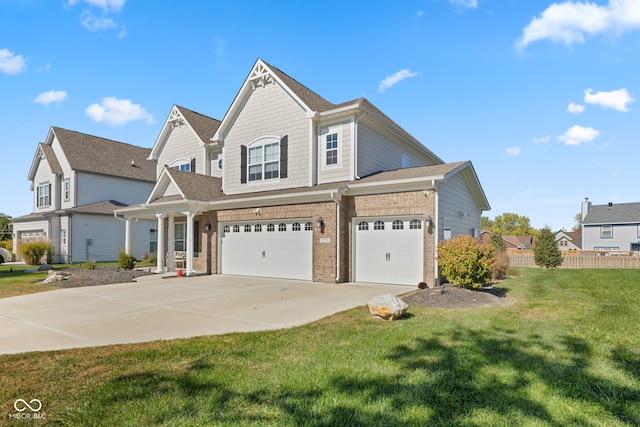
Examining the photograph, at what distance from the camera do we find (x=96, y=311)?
26.3 ft

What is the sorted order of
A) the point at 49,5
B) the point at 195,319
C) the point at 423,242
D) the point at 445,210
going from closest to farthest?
the point at 195,319
the point at 49,5
the point at 423,242
the point at 445,210

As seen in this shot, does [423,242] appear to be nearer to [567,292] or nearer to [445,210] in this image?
[445,210]

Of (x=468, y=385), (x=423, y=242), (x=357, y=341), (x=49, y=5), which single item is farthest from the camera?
(x=423, y=242)

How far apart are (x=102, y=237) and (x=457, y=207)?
82.1 ft

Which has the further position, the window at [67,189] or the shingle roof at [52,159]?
the shingle roof at [52,159]

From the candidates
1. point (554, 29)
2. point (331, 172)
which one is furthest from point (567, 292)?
point (331, 172)

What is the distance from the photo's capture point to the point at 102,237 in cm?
2603

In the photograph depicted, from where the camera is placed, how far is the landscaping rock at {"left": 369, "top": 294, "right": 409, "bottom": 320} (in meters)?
6.70

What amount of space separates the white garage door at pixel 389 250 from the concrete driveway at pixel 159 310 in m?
0.52

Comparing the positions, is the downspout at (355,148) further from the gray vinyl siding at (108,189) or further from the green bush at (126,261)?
the gray vinyl siding at (108,189)

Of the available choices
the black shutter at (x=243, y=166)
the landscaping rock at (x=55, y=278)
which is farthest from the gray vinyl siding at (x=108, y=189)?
the black shutter at (x=243, y=166)

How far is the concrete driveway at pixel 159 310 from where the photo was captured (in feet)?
19.7

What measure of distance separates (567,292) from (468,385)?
328 inches

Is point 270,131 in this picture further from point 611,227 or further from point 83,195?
point 611,227
